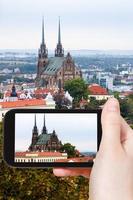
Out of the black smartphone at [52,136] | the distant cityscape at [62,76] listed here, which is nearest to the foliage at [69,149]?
the black smartphone at [52,136]

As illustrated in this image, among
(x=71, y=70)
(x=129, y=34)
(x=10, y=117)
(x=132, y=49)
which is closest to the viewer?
(x=10, y=117)

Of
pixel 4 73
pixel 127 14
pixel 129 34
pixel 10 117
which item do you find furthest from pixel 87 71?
pixel 10 117

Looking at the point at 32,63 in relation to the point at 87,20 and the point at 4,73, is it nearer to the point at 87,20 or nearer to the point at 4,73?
the point at 4,73

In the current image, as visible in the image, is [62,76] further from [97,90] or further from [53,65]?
[97,90]

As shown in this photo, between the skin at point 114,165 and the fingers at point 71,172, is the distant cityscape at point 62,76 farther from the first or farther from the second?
the skin at point 114,165

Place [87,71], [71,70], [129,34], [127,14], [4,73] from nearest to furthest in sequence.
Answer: [4,73], [87,71], [71,70], [129,34], [127,14]

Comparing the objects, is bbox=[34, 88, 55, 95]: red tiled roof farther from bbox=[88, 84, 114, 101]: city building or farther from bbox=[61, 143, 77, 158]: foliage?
bbox=[61, 143, 77, 158]: foliage

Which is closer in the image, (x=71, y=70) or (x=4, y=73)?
(x=4, y=73)

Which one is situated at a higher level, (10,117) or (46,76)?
(10,117)
